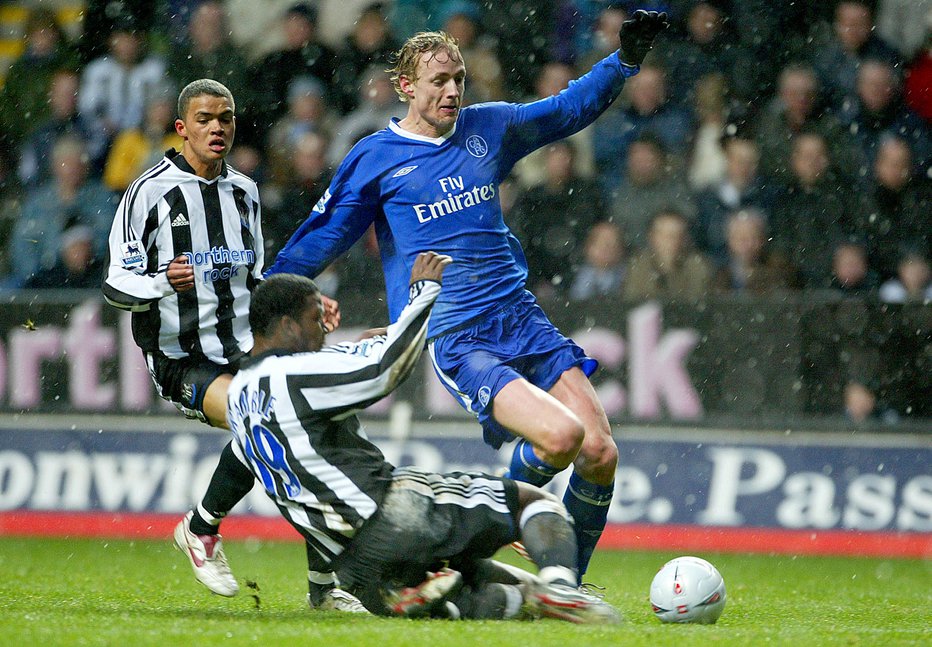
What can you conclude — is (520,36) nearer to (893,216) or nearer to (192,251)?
(893,216)

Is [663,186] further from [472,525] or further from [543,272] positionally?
[472,525]

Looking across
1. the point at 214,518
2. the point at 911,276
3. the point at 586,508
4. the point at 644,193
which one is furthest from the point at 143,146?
the point at 586,508

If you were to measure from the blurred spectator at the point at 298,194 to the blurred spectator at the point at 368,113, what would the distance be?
0.16m

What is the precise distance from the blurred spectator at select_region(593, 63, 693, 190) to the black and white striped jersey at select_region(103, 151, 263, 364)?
14.1ft

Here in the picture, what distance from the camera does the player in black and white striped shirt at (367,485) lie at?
4.41 m

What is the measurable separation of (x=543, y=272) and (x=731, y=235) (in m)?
1.30

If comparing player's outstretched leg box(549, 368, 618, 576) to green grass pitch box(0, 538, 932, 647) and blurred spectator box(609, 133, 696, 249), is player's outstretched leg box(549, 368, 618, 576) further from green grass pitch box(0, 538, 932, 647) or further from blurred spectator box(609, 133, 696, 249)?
blurred spectator box(609, 133, 696, 249)

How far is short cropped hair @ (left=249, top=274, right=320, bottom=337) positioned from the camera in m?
4.46

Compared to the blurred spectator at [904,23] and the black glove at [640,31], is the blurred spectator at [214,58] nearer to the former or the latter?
the blurred spectator at [904,23]

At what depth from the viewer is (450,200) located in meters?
5.58

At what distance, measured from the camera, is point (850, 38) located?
9625 mm

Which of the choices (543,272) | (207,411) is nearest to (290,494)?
(207,411)

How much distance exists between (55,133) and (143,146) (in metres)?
0.78

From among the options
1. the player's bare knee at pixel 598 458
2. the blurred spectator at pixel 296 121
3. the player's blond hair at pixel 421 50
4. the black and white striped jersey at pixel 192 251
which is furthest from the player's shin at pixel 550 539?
the blurred spectator at pixel 296 121
